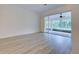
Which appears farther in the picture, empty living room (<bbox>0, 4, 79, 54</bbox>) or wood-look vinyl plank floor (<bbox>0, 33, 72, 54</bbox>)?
empty living room (<bbox>0, 4, 79, 54</bbox>)

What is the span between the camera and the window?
32.3ft

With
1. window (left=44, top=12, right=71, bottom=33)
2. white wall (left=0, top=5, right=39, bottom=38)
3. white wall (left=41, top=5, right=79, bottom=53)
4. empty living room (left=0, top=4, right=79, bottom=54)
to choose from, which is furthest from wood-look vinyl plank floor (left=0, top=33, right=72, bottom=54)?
window (left=44, top=12, right=71, bottom=33)

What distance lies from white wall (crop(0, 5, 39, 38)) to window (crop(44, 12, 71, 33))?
161 centimetres

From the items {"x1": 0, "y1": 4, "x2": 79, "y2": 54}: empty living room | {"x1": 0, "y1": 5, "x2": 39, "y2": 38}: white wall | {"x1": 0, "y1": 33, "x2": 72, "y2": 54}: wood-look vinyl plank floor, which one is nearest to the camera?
{"x1": 0, "y1": 33, "x2": 72, "y2": 54}: wood-look vinyl plank floor

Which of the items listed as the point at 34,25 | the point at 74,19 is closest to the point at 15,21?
the point at 34,25

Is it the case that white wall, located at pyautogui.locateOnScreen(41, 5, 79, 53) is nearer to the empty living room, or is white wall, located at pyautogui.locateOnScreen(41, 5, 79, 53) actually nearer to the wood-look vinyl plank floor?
the empty living room

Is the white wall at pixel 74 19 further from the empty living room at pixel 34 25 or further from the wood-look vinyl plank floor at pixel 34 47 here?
the wood-look vinyl plank floor at pixel 34 47

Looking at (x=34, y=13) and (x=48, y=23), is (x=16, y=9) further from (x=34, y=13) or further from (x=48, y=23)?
(x=48, y=23)

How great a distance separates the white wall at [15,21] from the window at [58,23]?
1.61 meters

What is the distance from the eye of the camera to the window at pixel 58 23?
9853 millimetres

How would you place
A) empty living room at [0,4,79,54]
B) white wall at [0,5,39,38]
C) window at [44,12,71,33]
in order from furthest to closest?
1. window at [44,12,71,33]
2. white wall at [0,5,39,38]
3. empty living room at [0,4,79,54]

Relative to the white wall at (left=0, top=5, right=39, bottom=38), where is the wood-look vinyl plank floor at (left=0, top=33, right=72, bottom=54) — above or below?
below

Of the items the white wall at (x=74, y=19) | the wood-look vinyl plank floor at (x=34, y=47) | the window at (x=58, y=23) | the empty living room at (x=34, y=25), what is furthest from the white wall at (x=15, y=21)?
the wood-look vinyl plank floor at (x=34, y=47)
